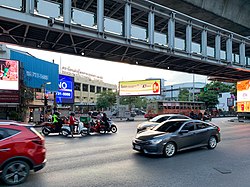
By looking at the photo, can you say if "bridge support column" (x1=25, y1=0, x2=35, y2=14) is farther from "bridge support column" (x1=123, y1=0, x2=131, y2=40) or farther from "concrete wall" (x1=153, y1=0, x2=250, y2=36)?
"concrete wall" (x1=153, y1=0, x2=250, y2=36)

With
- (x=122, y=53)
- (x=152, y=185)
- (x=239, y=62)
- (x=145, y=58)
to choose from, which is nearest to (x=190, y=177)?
(x=152, y=185)

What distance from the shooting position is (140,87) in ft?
162

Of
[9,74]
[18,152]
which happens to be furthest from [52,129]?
[18,152]

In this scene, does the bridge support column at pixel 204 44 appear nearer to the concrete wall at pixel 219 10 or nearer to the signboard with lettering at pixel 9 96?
the concrete wall at pixel 219 10

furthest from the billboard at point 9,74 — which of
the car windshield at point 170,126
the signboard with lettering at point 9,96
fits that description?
the car windshield at point 170,126

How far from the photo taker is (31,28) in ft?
42.4

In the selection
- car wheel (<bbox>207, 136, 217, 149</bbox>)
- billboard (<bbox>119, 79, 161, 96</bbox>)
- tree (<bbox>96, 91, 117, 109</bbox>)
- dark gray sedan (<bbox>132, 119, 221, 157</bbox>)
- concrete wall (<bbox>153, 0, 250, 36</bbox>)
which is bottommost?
car wheel (<bbox>207, 136, 217, 149</bbox>)

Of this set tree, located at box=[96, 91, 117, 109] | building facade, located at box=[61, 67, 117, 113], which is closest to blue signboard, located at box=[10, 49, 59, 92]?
tree, located at box=[96, 91, 117, 109]

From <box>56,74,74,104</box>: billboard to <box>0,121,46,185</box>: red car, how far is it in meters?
38.0

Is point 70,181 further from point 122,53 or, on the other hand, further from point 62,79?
point 62,79

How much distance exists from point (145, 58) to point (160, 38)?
2.09 metres

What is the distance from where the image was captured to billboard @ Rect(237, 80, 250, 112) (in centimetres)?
2966

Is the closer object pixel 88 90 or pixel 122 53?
pixel 122 53

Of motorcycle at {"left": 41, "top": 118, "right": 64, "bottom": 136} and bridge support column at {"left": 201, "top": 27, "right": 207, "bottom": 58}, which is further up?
bridge support column at {"left": 201, "top": 27, "right": 207, "bottom": 58}
